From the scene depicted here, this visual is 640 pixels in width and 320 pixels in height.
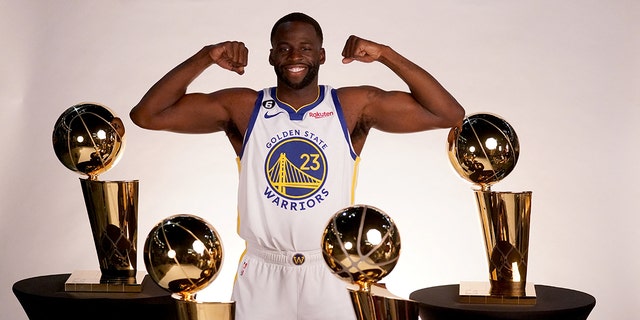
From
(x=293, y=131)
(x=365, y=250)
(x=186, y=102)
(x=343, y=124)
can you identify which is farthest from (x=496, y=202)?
(x=365, y=250)

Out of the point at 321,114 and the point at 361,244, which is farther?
the point at 321,114

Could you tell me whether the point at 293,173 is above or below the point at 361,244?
above

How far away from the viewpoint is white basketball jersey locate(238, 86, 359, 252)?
2.94 m

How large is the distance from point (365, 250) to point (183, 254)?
315mm

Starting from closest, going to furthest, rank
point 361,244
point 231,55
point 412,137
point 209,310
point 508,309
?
point 361,244 → point 209,310 → point 508,309 → point 231,55 → point 412,137

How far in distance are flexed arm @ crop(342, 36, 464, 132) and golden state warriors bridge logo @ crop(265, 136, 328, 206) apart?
20 cm

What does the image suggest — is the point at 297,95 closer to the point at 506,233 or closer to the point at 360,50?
the point at 360,50

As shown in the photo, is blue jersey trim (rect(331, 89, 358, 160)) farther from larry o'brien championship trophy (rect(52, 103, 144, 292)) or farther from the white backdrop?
the white backdrop

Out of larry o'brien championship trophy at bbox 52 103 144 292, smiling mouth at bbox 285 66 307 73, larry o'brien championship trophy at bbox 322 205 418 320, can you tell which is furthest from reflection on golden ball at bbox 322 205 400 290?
larry o'brien championship trophy at bbox 52 103 144 292

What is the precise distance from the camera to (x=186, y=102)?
3.06 m

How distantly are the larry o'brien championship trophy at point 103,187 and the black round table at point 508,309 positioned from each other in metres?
0.77

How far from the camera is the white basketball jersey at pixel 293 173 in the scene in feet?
9.63

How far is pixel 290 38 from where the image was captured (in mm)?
2949

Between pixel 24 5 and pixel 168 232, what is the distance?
3.00 m
